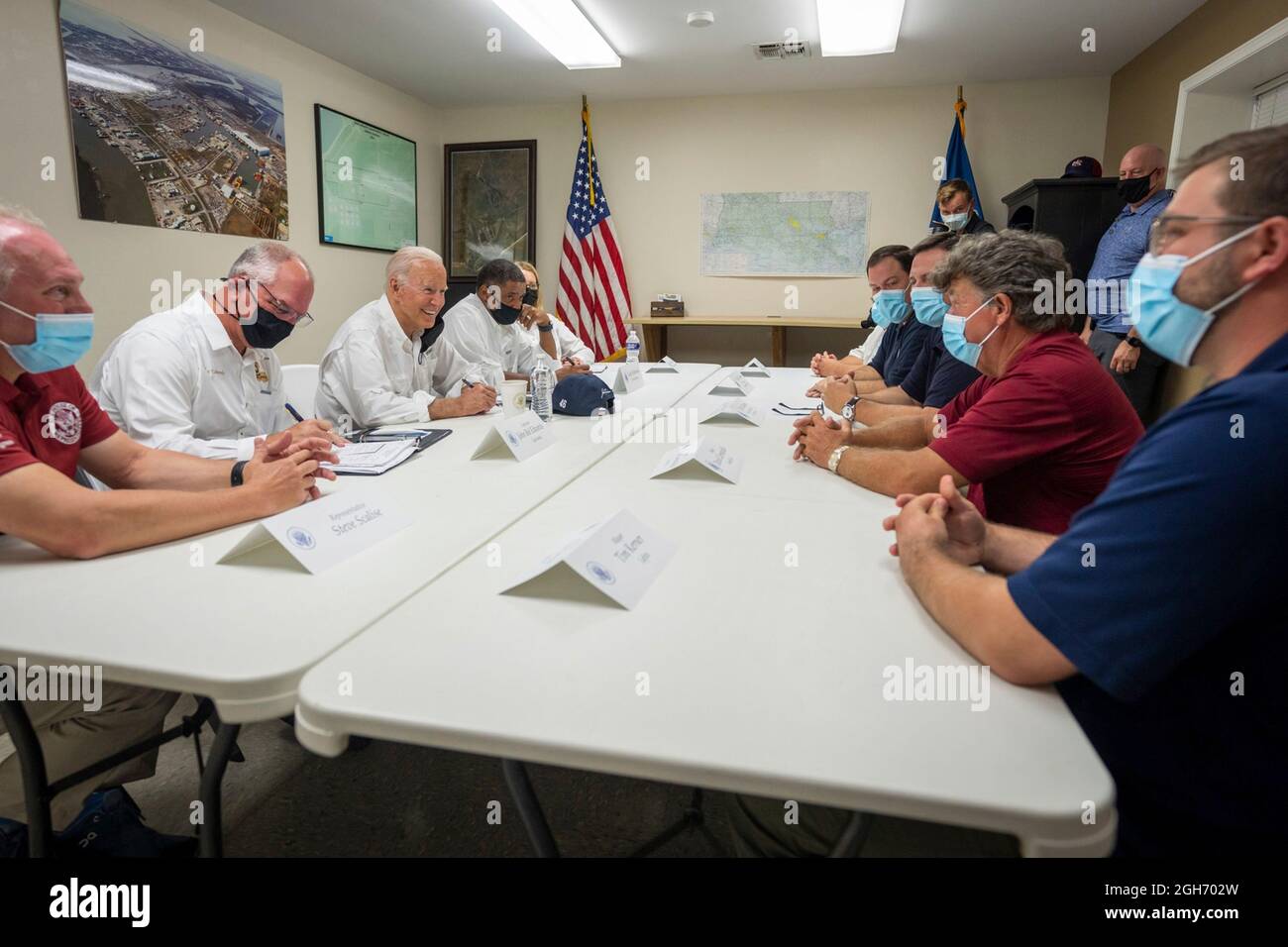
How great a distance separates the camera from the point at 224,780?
5.90ft

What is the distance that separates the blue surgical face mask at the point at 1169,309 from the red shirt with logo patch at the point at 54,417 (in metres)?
1.70

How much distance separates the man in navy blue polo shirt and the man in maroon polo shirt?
0.54 meters

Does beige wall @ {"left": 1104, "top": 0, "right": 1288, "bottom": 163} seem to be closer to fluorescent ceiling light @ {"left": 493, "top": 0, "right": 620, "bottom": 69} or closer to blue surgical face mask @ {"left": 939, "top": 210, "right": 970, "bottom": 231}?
blue surgical face mask @ {"left": 939, "top": 210, "right": 970, "bottom": 231}

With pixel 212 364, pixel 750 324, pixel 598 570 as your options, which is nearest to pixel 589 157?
pixel 750 324

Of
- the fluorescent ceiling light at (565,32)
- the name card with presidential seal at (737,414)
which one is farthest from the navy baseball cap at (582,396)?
the fluorescent ceiling light at (565,32)

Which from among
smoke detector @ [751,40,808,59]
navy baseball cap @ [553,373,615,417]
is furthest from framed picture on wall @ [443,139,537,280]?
navy baseball cap @ [553,373,615,417]

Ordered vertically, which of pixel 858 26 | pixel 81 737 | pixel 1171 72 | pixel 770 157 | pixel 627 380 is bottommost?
pixel 81 737

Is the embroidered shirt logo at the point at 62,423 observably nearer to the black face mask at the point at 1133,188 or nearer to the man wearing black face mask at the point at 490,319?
the man wearing black face mask at the point at 490,319

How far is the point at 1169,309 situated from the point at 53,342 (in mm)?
1709

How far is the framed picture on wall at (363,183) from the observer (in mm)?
5273

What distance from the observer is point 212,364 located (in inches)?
80.1

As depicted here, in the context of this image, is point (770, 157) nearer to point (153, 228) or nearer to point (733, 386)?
point (733, 386)
